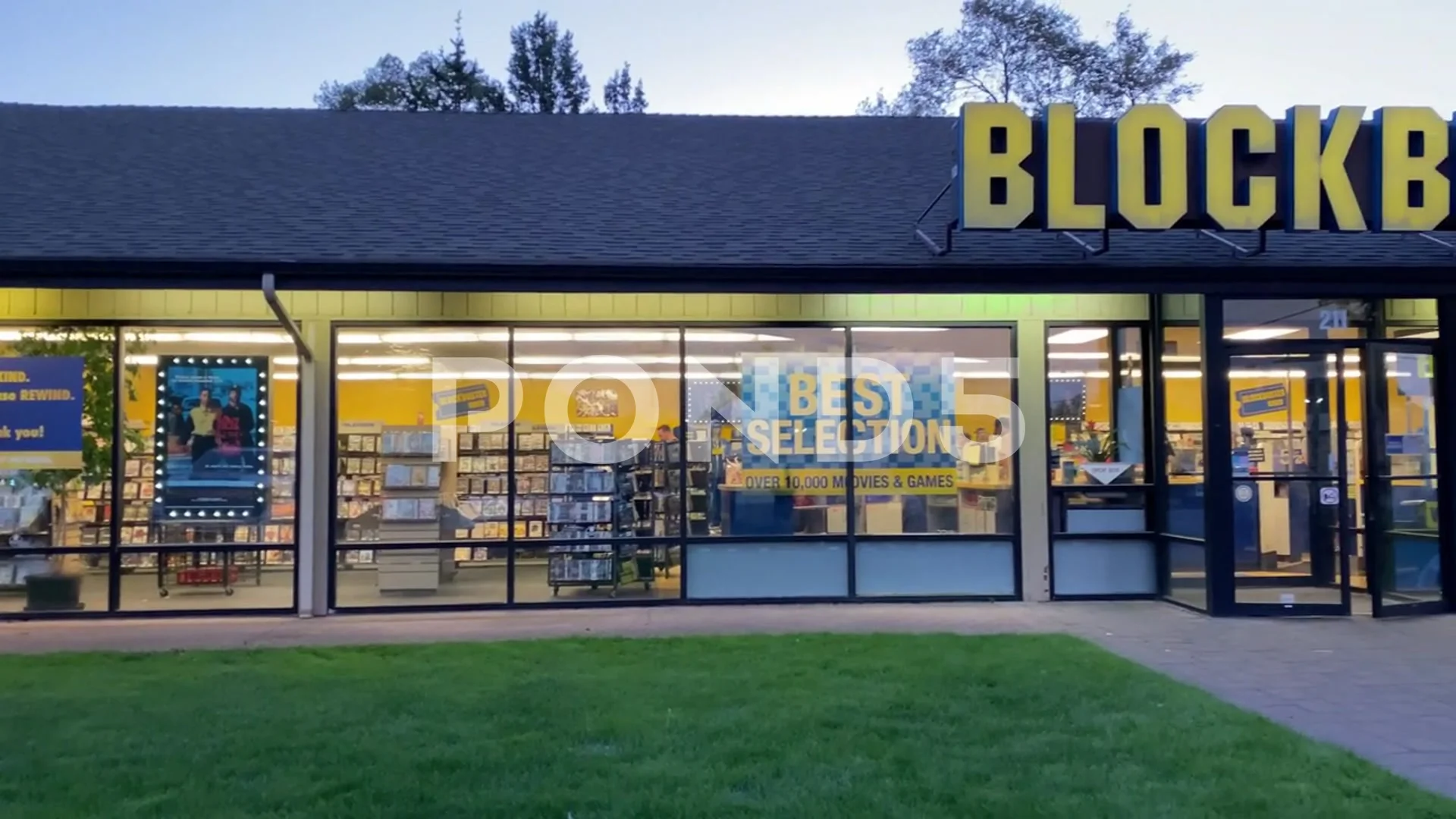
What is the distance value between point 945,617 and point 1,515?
9.04 m

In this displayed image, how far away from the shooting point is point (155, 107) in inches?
619

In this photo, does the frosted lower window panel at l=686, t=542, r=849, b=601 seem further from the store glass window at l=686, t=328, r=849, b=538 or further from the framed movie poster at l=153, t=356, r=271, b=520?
the framed movie poster at l=153, t=356, r=271, b=520

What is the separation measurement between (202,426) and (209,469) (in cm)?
42

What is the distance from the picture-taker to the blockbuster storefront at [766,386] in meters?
11.4

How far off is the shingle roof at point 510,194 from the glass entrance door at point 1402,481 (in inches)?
40.9

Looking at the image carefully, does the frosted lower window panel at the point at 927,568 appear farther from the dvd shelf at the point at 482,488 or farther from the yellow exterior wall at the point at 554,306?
the dvd shelf at the point at 482,488

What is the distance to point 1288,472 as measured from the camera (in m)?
11.7

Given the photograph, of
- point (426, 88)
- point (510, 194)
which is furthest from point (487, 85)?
point (510, 194)

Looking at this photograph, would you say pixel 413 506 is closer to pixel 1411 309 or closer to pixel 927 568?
pixel 927 568

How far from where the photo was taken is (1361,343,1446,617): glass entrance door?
38.9ft

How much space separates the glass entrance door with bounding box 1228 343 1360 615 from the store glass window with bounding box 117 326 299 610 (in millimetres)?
9037

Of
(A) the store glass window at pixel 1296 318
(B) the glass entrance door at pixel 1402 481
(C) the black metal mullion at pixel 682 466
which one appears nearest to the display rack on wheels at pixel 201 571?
(C) the black metal mullion at pixel 682 466

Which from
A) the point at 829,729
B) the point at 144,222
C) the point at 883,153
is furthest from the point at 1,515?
the point at 883,153

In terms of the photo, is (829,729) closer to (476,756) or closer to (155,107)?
(476,756)
